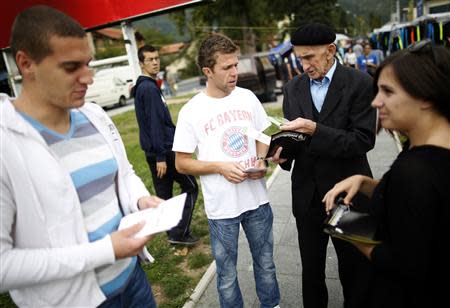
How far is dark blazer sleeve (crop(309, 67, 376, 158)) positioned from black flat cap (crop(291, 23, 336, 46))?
255 millimetres

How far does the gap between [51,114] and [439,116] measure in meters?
1.61

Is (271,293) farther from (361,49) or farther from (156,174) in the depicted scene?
(361,49)

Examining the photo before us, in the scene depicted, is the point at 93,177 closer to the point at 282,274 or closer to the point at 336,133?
the point at 336,133

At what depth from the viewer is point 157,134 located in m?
3.95

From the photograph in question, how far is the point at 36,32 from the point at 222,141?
4.46 feet

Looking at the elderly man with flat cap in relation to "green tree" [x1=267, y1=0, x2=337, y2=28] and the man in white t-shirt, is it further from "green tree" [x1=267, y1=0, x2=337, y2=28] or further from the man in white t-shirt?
"green tree" [x1=267, y1=0, x2=337, y2=28]

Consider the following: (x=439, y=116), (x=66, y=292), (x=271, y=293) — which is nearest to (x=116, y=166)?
(x=66, y=292)

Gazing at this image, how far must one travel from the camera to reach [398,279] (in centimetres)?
149

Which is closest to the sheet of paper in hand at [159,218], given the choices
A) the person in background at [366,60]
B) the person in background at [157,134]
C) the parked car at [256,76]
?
the person in background at [157,134]

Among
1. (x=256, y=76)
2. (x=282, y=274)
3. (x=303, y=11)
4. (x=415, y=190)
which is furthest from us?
(x=303, y=11)

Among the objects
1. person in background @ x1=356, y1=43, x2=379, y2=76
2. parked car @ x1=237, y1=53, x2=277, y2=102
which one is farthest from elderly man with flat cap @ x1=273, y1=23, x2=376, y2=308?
person in background @ x1=356, y1=43, x2=379, y2=76

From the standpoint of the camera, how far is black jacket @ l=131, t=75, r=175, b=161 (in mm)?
3961

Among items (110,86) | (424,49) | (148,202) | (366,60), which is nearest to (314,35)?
(424,49)

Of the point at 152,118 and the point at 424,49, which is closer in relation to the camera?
the point at 424,49
